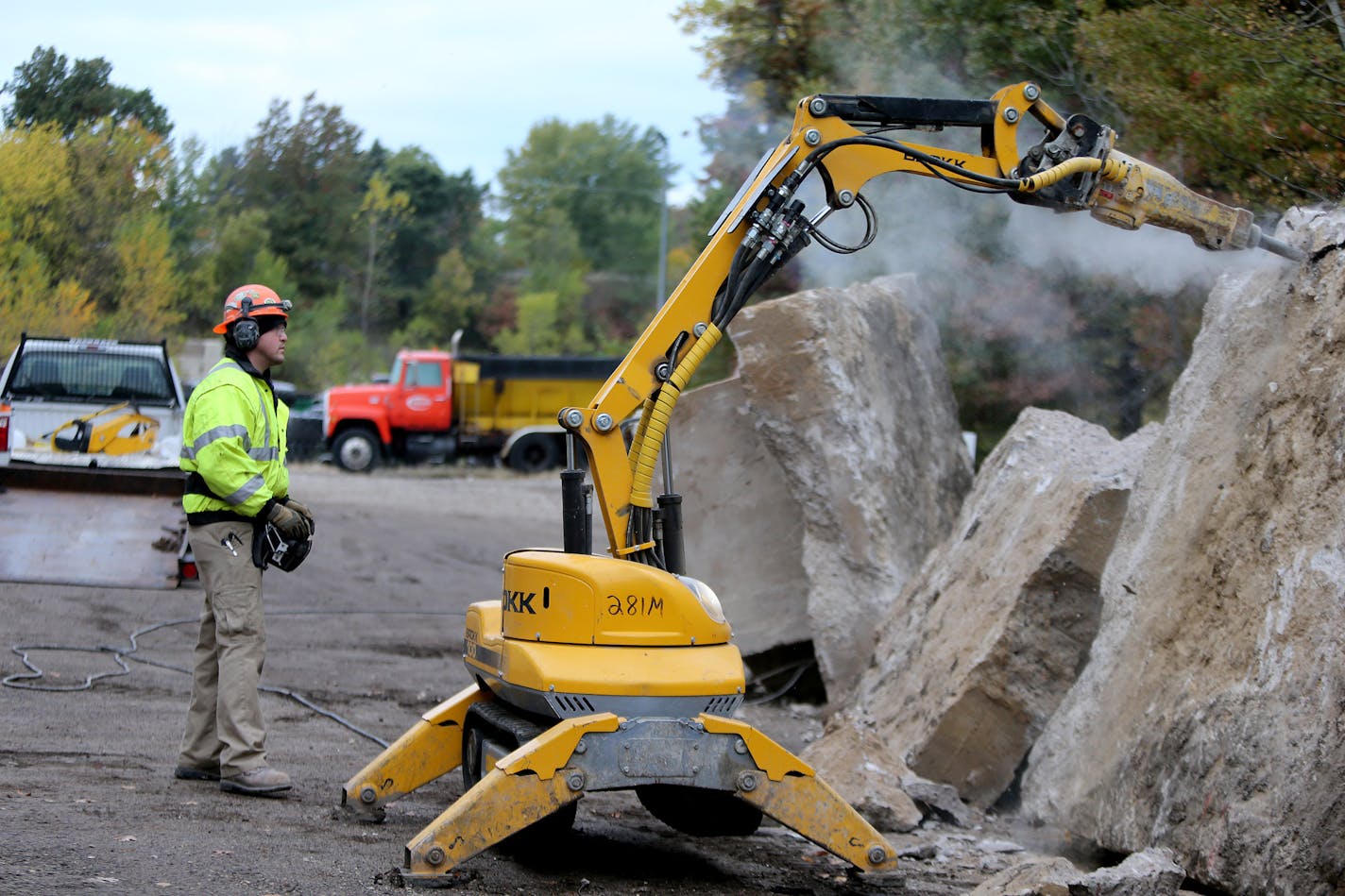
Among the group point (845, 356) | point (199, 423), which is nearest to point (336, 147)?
point (845, 356)

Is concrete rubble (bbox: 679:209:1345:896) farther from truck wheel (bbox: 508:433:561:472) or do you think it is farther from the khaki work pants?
truck wheel (bbox: 508:433:561:472)

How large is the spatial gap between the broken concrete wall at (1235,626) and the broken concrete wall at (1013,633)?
434mm

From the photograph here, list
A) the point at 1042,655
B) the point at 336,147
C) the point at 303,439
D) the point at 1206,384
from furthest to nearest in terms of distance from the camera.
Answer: the point at 303,439, the point at 336,147, the point at 1042,655, the point at 1206,384

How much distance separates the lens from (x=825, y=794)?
200 inches

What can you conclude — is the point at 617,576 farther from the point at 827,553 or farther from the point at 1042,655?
the point at 827,553

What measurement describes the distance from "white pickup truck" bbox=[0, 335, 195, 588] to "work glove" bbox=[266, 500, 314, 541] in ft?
18.6

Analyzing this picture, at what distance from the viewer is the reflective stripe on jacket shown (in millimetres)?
5906

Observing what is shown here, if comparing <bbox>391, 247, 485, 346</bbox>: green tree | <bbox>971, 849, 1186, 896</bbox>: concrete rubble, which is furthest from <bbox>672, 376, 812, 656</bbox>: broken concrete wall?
<bbox>391, 247, 485, 346</bbox>: green tree

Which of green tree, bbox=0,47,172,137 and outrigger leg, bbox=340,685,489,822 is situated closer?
outrigger leg, bbox=340,685,489,822

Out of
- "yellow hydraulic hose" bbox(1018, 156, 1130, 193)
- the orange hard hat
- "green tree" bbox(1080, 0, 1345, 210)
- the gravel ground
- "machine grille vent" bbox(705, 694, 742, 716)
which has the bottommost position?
the gravel ground

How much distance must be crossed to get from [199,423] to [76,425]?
6739mm

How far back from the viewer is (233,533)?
6.02 m

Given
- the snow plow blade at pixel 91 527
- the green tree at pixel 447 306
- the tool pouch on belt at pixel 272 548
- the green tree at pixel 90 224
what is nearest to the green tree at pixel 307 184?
the green tree at pixel 90 224

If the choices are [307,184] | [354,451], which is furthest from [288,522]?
[354,451]
